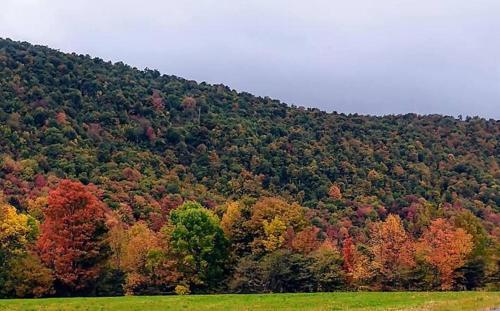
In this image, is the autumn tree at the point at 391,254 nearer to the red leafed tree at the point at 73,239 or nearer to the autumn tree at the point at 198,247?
the autumn tree at the point at 198,247

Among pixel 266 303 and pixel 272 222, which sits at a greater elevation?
pixel 272 222

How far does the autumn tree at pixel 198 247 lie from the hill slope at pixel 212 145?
46.3m

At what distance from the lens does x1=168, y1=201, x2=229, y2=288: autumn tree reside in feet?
216

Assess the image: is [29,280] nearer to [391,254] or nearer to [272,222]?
[272,222]

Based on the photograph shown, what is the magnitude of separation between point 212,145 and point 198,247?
3552 inches

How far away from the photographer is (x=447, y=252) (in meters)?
65.0

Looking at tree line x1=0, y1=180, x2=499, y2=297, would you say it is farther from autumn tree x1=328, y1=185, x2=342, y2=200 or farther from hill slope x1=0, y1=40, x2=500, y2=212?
autumn tree x1=328, y1=185, x2=342, y2=200

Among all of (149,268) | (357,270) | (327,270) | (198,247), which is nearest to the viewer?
(327,270)

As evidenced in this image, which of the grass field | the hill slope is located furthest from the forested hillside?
the grass field

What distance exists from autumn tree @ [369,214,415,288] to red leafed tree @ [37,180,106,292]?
27153 millimetres

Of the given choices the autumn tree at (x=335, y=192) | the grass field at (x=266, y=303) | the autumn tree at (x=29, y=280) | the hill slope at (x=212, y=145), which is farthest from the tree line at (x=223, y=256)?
the autumn tree at (x=335, y=192)

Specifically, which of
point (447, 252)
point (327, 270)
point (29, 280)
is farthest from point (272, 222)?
point (29, 280)

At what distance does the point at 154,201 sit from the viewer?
116 metres

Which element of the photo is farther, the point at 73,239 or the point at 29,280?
the point at 73,239
